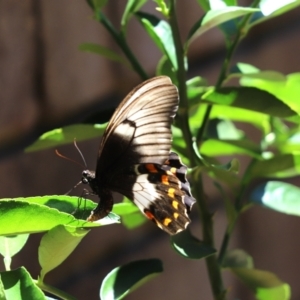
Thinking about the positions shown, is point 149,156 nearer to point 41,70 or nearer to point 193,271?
point 41,70

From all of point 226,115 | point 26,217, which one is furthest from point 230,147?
point 26,217

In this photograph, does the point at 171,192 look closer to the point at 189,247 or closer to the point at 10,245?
the point at 189,247

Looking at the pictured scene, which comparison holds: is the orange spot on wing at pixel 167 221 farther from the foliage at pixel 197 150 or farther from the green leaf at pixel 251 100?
the green leaf at pixel 251 100

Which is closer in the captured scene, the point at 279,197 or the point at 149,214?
the point at 149,214

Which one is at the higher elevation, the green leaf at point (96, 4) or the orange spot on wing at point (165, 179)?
the green leaf at point (96, 4)

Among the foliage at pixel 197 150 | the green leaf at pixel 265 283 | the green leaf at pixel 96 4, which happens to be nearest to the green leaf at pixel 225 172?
the foliage at pixel 197 150

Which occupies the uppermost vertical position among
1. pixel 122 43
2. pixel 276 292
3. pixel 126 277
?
pixel 122 43

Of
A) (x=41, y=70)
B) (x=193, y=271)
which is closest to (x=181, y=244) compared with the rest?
(x=41, y=70)

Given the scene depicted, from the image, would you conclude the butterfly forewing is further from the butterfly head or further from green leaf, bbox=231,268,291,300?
green leaf, bbox=231,268,291,300
